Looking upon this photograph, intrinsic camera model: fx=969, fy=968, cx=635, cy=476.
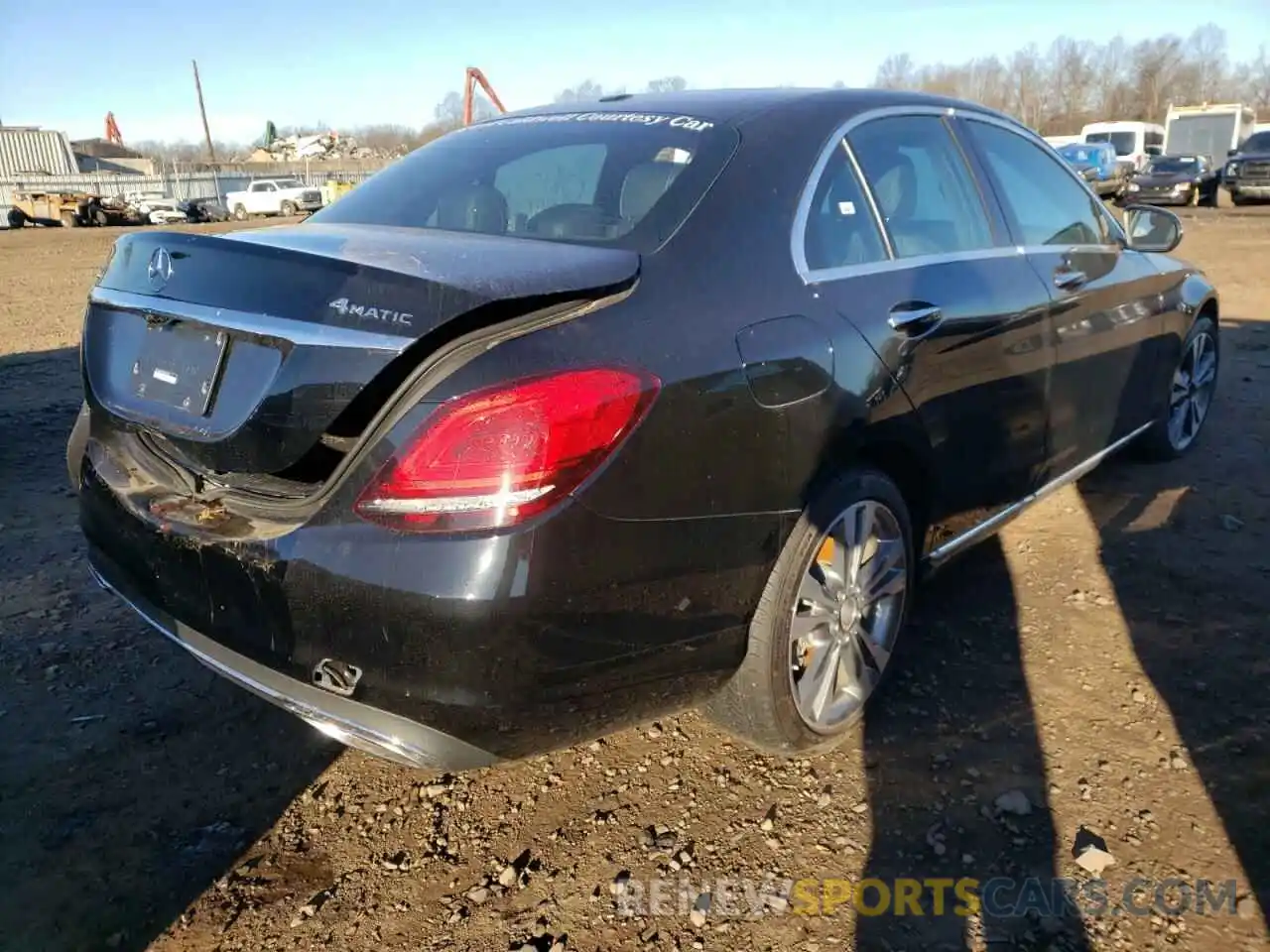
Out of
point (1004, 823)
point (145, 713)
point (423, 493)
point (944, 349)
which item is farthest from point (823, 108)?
point (145, 713)

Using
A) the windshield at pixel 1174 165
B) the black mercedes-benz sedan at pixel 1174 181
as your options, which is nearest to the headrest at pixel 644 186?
the black mercedes-benz sedan at pixel 1174 181

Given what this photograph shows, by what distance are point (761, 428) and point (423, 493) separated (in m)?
0.77

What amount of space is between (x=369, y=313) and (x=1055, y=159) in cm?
308

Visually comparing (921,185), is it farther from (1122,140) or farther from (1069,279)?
(1122,140)

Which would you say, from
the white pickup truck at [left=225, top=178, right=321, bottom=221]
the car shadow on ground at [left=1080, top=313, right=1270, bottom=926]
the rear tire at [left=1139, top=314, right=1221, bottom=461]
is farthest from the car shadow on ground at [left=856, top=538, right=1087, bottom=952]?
the white pickup truck at [left=225, top=178, right=321, bottom=221]

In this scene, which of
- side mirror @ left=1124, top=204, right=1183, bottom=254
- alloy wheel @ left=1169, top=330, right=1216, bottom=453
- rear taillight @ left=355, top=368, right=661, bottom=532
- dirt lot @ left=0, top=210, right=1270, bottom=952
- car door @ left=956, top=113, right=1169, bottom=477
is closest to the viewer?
rear taillight @ left=355, top=368, right=661, bottom=532

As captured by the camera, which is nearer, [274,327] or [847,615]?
[274,327]

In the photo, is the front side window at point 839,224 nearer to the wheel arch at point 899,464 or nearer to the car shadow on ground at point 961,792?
the wheel arch at point 899,464

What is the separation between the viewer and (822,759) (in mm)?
2635

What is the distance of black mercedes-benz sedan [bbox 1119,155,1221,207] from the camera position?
2519 centimetres

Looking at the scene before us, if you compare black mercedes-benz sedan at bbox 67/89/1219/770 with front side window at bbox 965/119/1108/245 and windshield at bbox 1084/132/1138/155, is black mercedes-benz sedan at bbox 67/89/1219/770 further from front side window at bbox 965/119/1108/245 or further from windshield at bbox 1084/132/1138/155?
windshield at bbox 1084/132/1138/155

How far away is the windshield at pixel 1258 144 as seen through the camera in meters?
24.7

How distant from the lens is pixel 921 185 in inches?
118

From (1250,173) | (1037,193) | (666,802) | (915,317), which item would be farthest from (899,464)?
(1250,173)
